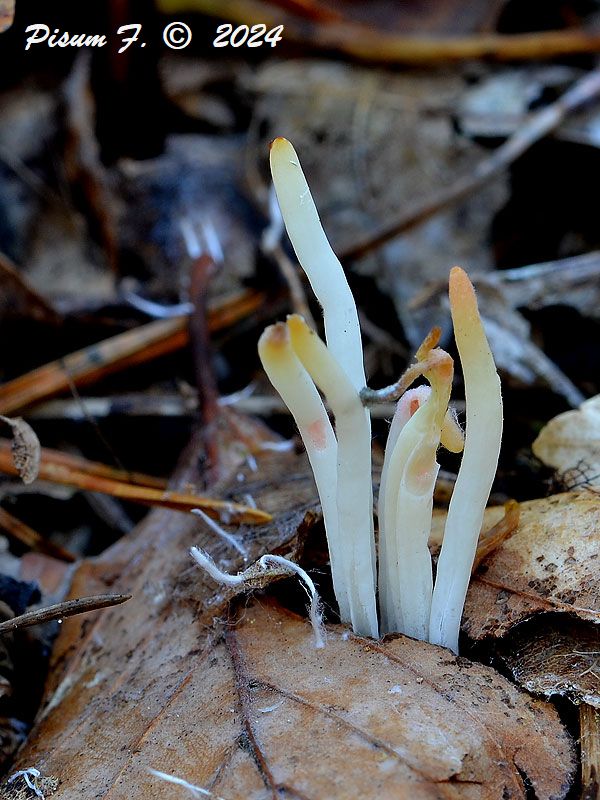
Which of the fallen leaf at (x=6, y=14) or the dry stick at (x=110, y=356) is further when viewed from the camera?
the dry stick at (x=110, y=356)

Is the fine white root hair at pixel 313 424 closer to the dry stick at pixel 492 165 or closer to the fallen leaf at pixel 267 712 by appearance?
the fallen leaf at pixel 267 712

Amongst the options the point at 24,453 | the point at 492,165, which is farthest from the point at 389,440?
the point at 492,165

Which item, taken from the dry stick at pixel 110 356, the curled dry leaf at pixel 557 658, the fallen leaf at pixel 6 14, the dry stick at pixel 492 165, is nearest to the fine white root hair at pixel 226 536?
the curled dry leaf at pixel 557 658

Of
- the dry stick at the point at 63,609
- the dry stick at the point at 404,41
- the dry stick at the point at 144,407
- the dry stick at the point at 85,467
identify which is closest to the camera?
the dry stick at the point at 63,609

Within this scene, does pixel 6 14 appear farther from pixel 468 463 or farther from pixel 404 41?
pixel 404 41

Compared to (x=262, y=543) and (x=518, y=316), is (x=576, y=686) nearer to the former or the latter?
(x=262, y=543)
